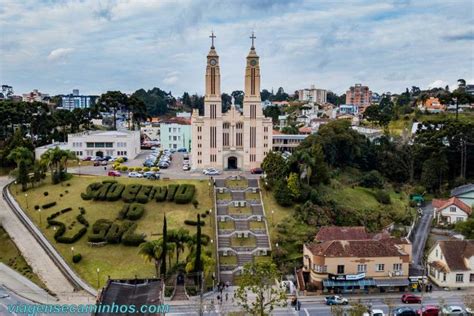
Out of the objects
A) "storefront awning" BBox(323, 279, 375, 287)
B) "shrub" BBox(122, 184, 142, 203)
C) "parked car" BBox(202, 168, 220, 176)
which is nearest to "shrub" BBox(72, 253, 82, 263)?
"shrub" BBox(122, 184, 142, 203)

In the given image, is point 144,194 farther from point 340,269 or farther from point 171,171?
point 340,269

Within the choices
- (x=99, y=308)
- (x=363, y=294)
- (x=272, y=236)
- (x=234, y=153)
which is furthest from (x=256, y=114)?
(x=99, y=308)

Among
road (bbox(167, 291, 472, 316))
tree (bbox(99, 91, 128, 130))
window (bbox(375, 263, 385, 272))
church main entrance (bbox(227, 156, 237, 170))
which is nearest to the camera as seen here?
road (bbox(167, 291, 472, 316))

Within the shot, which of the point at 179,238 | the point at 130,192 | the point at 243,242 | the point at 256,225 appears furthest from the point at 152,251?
the point at 130,192

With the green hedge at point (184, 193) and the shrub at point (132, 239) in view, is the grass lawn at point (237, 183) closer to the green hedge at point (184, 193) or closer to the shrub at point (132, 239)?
the green hedge at point (184, 193)

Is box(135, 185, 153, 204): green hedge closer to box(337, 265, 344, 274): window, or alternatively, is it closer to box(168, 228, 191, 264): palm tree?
box(168, 228, 191, 264): palm tree

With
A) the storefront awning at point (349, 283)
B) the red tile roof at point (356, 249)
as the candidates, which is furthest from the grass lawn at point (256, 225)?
the storefront awning at point (349, 283)
